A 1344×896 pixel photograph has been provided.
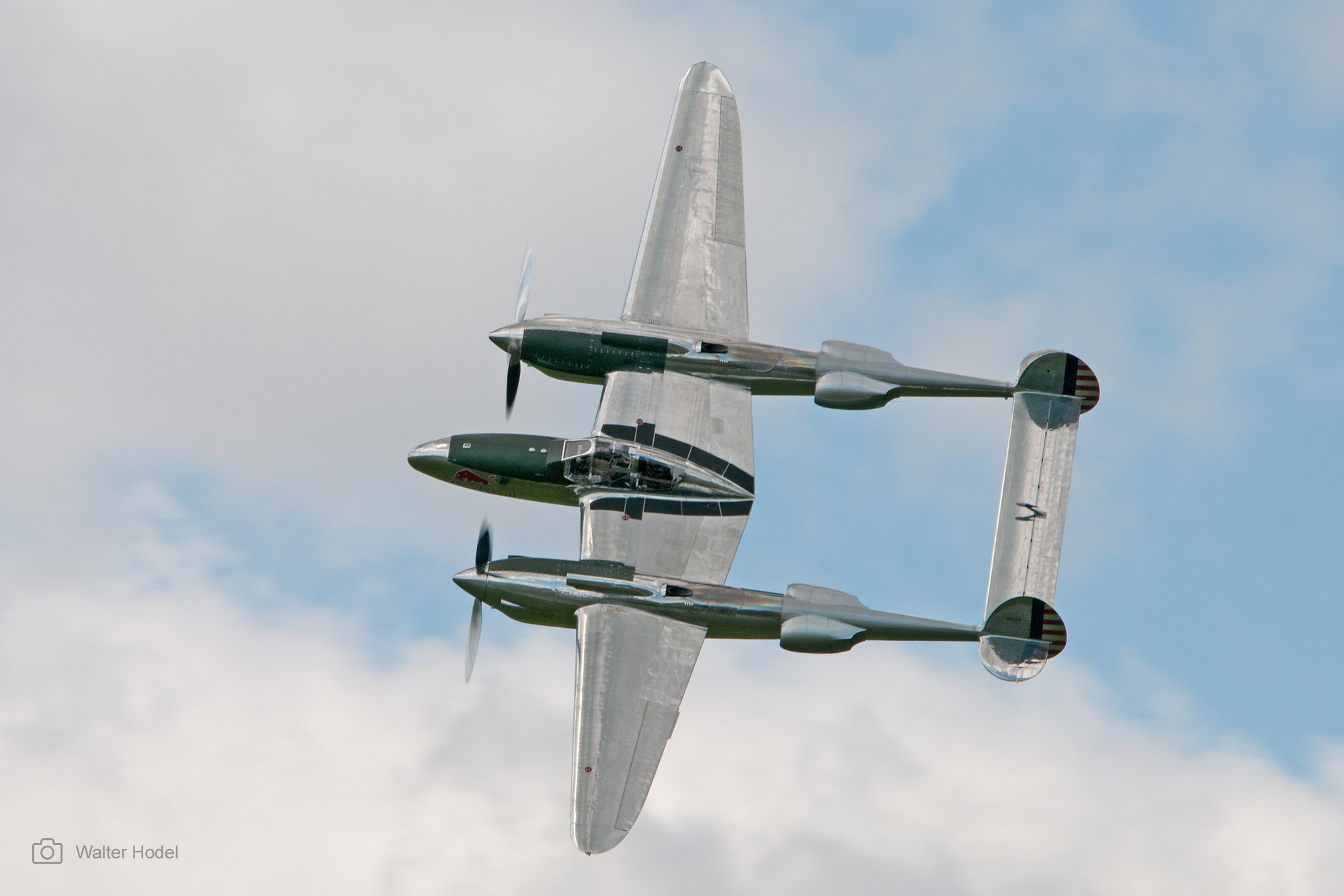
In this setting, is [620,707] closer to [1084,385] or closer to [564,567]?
[564,567]

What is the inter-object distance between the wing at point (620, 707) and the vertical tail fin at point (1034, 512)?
23.0 feet

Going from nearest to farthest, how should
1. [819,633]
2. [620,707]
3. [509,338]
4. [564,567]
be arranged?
[620,707], [819,633], [564,567], [509,338]

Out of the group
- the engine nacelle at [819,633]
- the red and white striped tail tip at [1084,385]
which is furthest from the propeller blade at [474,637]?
the red and white striped tail tip at [1084,385]

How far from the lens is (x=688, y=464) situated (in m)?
38.8

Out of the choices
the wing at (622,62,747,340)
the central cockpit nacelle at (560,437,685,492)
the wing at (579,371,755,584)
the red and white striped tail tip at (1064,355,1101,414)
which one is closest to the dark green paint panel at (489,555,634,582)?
the wing at (579,371,755,584)

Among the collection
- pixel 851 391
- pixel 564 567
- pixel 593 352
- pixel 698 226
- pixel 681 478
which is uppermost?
pixel 698 226

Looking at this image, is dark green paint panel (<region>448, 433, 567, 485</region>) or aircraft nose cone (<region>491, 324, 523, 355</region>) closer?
dark green paint panel (<region>448, 433, 567, 485</region>)

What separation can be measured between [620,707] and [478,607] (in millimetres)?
4404

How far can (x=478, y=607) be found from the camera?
36.8 metres

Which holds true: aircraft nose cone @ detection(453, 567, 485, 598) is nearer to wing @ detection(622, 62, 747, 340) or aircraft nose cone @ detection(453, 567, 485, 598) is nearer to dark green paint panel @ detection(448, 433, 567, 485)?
dark green paint panel @ detection(448, 433, 567, 485)

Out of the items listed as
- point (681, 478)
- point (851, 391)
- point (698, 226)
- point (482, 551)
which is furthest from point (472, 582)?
point (698, 226)

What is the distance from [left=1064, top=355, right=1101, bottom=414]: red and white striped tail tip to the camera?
1524 inches

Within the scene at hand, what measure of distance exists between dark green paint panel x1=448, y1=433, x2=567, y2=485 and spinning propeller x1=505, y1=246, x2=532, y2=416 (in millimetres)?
2339

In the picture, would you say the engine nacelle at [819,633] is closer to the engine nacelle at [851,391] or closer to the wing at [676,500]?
the wing at [676,500]
